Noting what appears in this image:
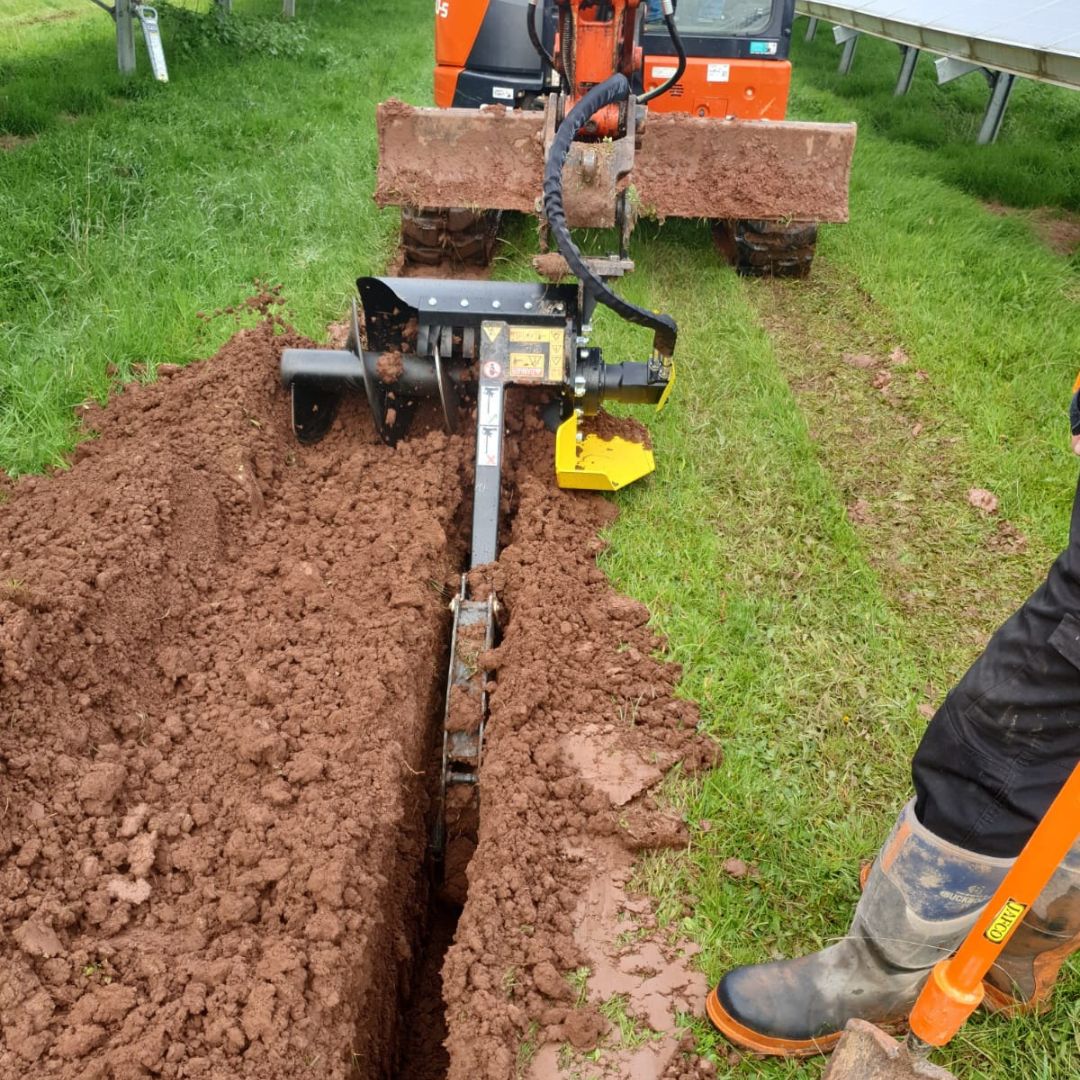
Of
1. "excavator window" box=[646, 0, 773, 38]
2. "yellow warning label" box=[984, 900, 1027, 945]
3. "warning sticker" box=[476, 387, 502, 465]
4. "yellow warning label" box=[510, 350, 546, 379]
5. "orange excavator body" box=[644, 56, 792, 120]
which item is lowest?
"warning sticker" box=[476, 387, 502, 465]

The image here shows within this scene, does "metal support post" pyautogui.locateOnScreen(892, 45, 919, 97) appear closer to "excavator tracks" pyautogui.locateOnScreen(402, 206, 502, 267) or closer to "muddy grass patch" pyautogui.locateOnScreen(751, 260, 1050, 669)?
"muddy grass patch" pyautogui.locateOnScreen(751, 260, 1050, 669)

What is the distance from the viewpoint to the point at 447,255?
610cm

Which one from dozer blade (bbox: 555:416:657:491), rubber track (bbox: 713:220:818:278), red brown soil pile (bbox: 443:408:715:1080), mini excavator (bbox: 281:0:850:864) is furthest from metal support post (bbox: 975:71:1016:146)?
red brown soil pile (bbox: 443:408:715:1080)

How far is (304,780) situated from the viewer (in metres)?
2.51

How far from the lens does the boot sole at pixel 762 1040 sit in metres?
2.02

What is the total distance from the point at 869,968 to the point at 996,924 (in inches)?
25.2

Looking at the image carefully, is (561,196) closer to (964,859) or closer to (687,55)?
(964,859)

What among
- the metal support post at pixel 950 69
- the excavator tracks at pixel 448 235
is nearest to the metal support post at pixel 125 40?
the excavator tracks at pixel 448 235

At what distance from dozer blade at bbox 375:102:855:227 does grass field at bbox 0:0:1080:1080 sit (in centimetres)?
51

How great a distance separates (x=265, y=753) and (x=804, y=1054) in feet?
4.94

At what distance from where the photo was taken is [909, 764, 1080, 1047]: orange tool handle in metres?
1.37

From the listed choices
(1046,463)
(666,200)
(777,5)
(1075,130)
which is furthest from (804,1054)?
(1075,130)

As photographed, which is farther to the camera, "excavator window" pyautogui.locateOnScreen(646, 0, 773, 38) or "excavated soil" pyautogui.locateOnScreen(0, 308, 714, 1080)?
"excavator window" pyautogui.locateOnScreen(646, 0, 773, 38)

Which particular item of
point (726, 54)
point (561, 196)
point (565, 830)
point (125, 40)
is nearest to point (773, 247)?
point (726, 54)
